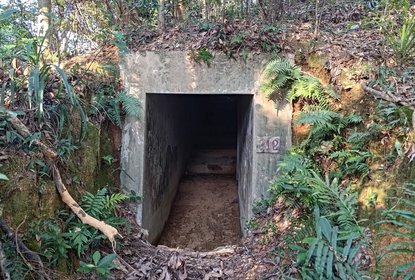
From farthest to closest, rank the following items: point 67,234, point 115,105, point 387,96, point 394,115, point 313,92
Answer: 1. point 115,105
2. point 313,92
3. point 387,96
4. point 394,115
5. point 67,234

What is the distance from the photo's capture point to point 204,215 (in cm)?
663

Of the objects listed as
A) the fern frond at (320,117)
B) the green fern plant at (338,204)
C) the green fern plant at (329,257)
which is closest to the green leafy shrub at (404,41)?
the fern frond at (320,117)

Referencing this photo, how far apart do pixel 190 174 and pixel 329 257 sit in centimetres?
603

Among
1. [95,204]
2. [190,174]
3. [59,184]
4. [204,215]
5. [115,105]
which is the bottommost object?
[204,215]

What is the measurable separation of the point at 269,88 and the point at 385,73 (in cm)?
140

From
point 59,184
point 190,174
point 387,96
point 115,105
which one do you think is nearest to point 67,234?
point 59,184

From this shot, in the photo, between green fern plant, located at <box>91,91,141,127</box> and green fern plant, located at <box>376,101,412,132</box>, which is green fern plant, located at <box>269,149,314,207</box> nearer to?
green fern plant, located at <box>376,101,412,132</box>

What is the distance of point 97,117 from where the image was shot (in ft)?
15.2

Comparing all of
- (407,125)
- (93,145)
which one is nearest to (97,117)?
(93,145)

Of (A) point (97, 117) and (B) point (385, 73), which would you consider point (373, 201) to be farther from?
(A) point (97, 117)

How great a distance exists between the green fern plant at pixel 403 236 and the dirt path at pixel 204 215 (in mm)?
3327

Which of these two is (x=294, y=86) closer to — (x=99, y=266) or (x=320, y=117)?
(x=320, y=117)

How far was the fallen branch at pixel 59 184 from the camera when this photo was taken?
297cm

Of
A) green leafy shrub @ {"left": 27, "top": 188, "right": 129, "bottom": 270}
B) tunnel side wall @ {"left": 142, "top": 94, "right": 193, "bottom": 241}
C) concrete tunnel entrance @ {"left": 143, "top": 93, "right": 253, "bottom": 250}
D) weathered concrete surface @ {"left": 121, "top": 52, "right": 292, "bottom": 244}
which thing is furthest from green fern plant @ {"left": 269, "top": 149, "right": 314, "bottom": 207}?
green leafy shrub @ {"left": 27, "top": 188, "right": 129, "bottom": 270}
